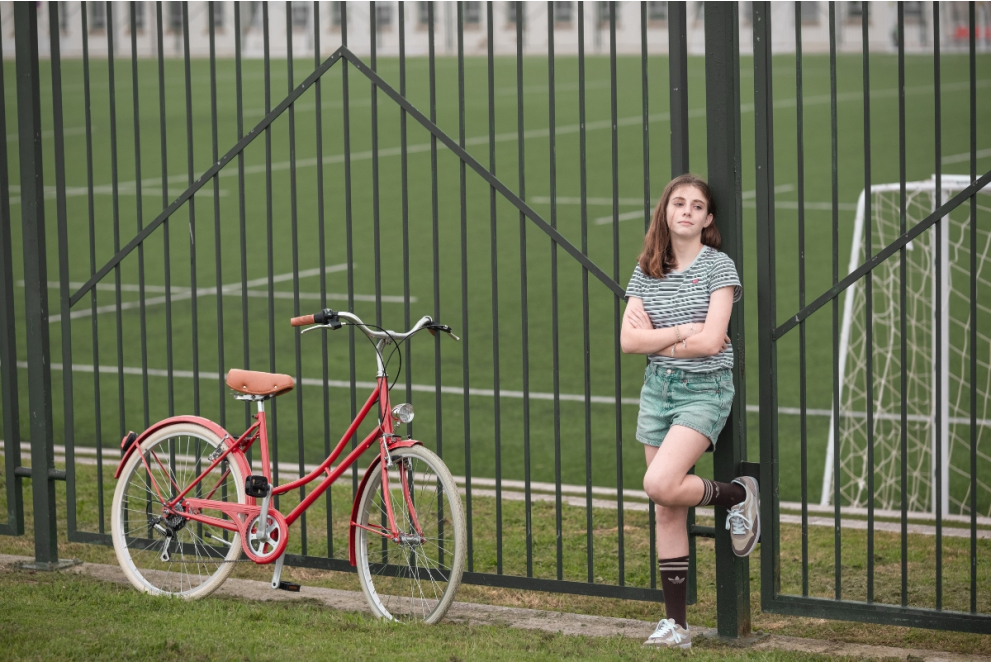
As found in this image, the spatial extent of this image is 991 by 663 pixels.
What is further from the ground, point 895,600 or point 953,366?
point 953,366

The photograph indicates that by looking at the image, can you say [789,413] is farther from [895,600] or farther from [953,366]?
[895,600]

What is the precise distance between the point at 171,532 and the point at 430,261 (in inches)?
441

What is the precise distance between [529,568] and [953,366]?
688 centimetres

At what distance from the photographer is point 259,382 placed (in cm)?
525

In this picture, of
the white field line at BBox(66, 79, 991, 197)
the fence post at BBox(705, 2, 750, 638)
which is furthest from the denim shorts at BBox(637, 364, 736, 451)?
the white field line at BBox(66, 79, 991, 197)

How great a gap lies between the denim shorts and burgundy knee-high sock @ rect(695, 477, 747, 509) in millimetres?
157

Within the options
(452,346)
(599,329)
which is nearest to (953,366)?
(599,329)

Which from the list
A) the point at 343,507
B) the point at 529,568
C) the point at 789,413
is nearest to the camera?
the point at 529,568

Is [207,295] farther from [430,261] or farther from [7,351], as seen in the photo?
[7,351]

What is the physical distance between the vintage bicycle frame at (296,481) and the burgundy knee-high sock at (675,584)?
0.93 metres

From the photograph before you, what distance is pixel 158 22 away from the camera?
19.1 feet

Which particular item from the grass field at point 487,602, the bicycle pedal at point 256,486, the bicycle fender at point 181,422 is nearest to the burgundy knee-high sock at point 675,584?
the grass field at point 487,602

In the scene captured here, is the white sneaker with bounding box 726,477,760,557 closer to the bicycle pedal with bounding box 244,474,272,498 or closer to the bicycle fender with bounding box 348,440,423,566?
the bicycle fender with bounding box 348,440,423,566

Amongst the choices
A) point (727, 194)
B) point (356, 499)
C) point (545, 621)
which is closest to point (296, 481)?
point (356, 499)
